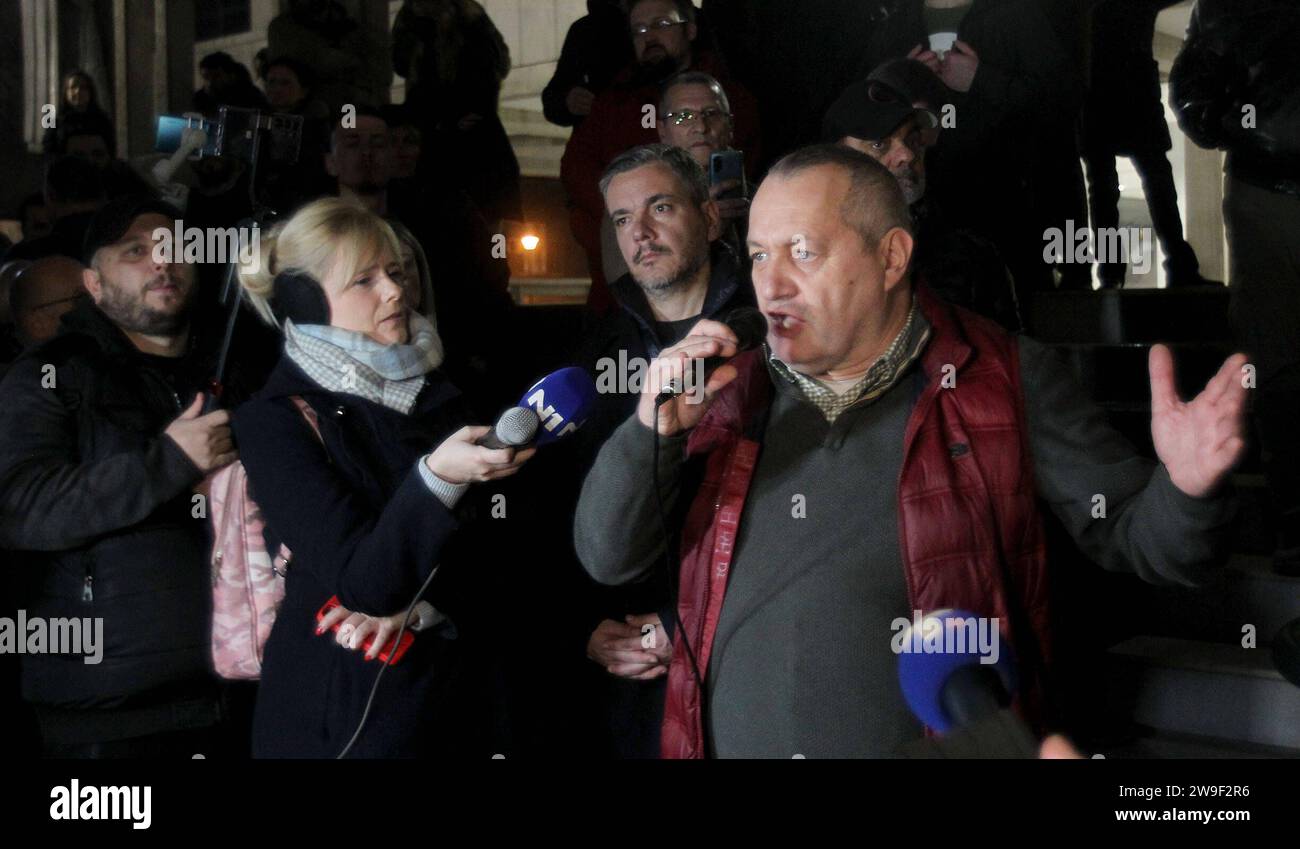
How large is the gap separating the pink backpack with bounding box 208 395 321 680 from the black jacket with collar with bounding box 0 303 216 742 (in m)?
0.28

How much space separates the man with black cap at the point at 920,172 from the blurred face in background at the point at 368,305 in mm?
1192

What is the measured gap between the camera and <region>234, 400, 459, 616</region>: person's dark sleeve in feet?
7.13

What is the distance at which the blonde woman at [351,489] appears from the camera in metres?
2.22

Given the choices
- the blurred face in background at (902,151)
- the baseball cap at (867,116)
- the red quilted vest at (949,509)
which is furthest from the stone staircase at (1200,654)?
the red quilted vest at (949,509)

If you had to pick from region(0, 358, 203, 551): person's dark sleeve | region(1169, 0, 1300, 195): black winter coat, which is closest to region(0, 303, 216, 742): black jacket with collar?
region(0, 358, 203, 551): person's dark sleeve

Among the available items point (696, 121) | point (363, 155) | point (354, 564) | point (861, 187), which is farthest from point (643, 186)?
point (363, 155)

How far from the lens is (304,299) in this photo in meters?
2.49

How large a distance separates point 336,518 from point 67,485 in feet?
3.09

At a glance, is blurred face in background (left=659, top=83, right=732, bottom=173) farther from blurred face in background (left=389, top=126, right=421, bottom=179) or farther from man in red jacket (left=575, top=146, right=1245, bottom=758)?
man in red jacket (left=575, top=146, right=1245, bottom=758)

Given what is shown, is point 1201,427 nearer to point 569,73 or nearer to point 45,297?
point 45,297

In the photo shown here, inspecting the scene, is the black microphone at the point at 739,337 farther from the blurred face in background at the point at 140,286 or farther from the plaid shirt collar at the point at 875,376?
the blurred face in background at the point at 140,286

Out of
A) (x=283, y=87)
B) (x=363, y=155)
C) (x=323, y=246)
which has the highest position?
(x=283, y=87)
